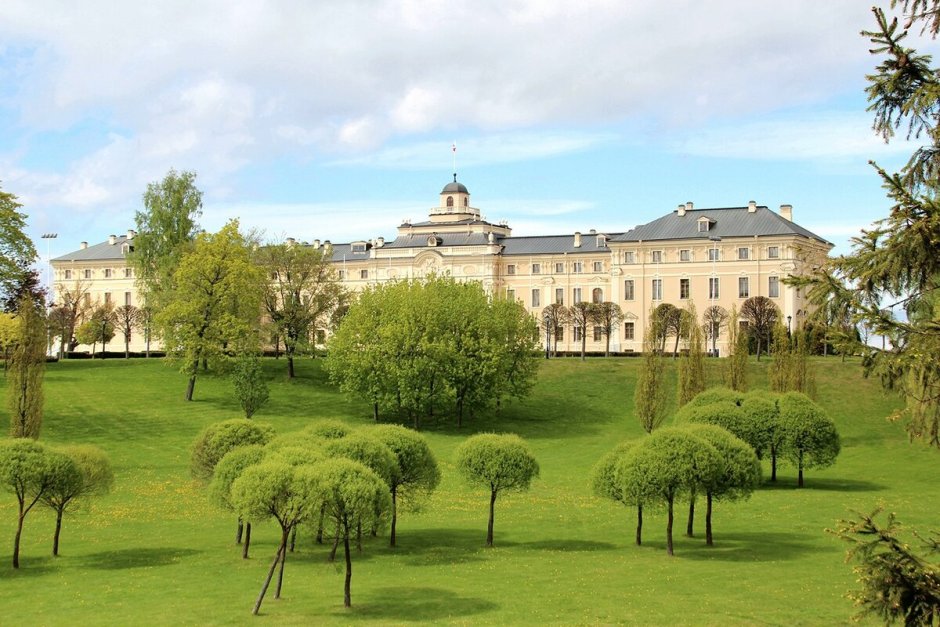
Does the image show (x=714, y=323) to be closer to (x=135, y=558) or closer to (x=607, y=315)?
(x=607, y=315)

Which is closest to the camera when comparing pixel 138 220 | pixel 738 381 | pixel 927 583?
pixel 927 583

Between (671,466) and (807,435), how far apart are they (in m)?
16.8

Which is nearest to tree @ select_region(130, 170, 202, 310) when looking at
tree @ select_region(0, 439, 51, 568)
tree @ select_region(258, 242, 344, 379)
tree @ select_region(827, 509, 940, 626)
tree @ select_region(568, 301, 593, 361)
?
tree @ select_region(258, 242, 344, 379)

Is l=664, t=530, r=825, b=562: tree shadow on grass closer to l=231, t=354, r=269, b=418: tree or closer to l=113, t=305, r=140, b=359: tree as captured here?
l=231, t=354, r=269, b=418: tree

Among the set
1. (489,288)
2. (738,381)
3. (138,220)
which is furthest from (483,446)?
(489,288)

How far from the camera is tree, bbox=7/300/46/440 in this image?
41000 millimetres

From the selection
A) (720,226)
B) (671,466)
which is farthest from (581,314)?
(671,466)

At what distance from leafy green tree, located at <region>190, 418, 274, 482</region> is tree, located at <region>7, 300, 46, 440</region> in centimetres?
1197

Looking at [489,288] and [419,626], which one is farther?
[489,288]

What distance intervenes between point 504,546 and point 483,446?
3.14m

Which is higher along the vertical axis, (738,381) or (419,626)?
(738,381)

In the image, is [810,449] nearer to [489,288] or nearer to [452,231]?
[489,288]

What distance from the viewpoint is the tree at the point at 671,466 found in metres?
29.3

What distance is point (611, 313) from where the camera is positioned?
9019 cm
